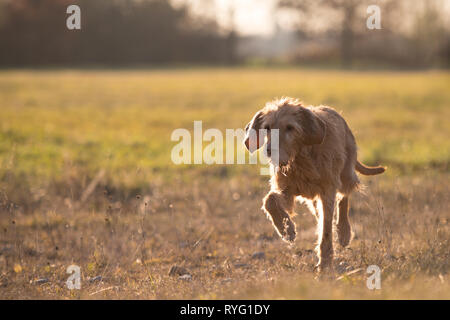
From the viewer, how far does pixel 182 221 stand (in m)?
7.57

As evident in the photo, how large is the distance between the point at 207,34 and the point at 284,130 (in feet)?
194

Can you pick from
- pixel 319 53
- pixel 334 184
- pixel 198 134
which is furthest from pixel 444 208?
pixel 319 53

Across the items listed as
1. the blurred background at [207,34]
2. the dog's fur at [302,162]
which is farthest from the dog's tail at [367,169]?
the blurred background at [207,34]

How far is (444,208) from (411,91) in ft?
75.7

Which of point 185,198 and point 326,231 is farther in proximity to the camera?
point 185,198

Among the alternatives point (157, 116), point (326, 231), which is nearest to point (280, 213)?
point (326, 231)

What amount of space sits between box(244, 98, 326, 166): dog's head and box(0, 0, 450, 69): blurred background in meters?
50.6

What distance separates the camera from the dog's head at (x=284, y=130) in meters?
4.88

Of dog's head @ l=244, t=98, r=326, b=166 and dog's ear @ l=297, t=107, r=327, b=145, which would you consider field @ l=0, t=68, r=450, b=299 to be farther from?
dog's ear @ l=297, t=107, r=327, b=145

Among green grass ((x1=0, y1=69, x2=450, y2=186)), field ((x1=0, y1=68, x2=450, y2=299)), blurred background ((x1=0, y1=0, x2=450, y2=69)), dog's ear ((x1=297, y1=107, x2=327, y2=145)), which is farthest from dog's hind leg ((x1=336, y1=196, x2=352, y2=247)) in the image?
blurred background ((x1=0, y1=0, x2=450, y2=69))

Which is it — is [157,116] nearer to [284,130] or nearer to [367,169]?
[367,169]

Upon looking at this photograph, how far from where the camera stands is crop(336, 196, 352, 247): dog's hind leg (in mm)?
6181
